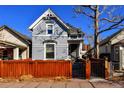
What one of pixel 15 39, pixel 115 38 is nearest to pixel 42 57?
pixel 15 39

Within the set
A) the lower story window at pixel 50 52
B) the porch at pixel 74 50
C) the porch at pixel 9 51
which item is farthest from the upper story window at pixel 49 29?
the porch at pixel 9 51

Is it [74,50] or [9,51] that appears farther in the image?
[74,50]

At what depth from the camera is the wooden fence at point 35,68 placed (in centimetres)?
1902

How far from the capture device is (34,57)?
29906 millimetres

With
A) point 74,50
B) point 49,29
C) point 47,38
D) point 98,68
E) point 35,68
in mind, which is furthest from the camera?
point 74,50

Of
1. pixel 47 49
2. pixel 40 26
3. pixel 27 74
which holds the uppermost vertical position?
pixel 40 26

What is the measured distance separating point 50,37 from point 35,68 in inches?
423

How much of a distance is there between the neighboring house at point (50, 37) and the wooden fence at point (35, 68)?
10.1 metres

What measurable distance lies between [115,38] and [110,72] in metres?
11.9

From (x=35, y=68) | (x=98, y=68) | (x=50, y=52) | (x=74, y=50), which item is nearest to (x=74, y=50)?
(x=74, y=50)

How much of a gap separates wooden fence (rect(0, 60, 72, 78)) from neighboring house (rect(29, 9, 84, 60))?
10116mm

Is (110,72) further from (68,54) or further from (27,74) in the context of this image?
(68,54)

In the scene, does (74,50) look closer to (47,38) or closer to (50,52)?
(50,52)

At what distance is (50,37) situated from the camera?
29531 millimetres
